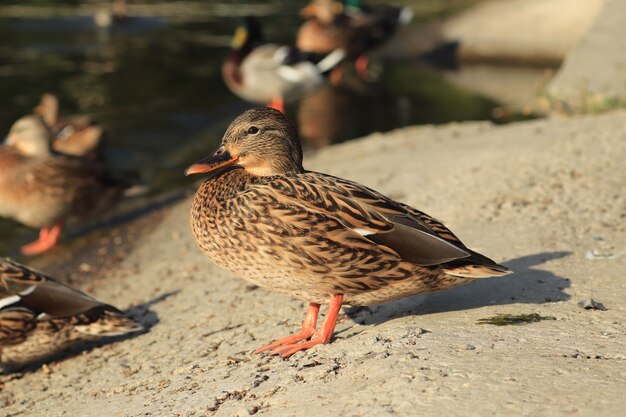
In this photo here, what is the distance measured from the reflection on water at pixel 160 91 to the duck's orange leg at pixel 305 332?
5.15m

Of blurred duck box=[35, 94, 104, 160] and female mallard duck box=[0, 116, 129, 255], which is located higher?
blurred duck box=[35, 94, 104, 160]

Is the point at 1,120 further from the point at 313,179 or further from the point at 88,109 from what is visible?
the point at 313,179

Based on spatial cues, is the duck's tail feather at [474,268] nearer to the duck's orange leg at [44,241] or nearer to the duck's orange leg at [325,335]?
the duck's orange leg at [325,335]

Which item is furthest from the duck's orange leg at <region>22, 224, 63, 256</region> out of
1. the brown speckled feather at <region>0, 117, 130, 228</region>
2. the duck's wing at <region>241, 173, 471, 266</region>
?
the duck's wing at <region>241, 173, 471, 266</region>

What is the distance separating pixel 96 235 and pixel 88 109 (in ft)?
16.0

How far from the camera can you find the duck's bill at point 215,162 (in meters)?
4.80

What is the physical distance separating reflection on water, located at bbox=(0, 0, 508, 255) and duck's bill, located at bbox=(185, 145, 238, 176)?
4.84 meters

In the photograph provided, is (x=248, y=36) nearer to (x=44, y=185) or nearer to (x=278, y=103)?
(x=278, y=103)

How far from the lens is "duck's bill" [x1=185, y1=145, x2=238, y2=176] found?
15.8 feet

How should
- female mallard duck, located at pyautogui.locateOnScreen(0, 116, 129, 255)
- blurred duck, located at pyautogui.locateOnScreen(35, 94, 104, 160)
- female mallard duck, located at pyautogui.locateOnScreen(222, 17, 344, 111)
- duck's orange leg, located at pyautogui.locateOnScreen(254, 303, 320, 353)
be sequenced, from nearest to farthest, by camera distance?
duck's orange leg, located at pyautogui.locateOnScreen(254, 303, 320, 353) < female mallard duck, located at pyautogui.locateOnScreen(0, 116, 129, 255) < blurred duck, located at pyautogui.locateOnScreen(35, 94, 104, 160) < female mallard duck, located at pyautogui.locateOnScreen(222, 17, 344, 111)

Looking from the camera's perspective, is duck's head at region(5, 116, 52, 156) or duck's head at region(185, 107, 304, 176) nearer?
duck's head at region(185, 107, 304, 176)

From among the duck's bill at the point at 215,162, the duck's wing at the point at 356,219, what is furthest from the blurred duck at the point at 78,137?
the duck's wing at the point at 356,219

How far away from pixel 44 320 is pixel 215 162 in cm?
160

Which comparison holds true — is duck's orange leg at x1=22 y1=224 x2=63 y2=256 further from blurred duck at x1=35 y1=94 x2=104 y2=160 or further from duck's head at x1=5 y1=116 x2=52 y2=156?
blurred duck at x1=35 y1=94 x2=104 y2=160
